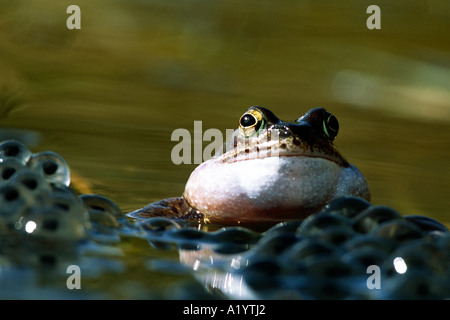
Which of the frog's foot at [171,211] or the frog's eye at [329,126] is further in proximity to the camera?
the frog's foot at [171,211]

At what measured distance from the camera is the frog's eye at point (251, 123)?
8.46 feet

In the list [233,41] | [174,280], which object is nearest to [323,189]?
[174,280]

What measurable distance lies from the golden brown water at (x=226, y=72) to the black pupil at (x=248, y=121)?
168 centimetres

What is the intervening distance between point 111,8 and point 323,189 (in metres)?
3.57

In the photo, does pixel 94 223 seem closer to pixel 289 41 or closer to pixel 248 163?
pixel 248 163

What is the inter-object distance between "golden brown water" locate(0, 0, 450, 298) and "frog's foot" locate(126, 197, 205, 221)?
43.8 inches

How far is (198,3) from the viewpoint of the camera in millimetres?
5477

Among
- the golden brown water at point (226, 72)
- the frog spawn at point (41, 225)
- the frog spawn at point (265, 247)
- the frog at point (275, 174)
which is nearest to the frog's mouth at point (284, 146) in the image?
the frog at point (275, 174)

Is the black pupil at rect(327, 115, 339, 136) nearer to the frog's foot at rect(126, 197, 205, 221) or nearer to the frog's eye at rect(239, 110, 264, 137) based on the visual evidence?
the frog's eye at rect(239, 110, 264, 137)

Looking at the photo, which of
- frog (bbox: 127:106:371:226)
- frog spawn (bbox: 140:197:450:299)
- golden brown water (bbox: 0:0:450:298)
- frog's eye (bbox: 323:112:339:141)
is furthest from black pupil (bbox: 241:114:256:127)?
golden brown water (bbox: 0:0:450:298)

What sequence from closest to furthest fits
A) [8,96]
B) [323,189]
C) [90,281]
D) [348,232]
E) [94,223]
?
[90,281], [348,232], [94,223], [323,189], [8,96]

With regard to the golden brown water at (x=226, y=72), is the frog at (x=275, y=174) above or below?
below

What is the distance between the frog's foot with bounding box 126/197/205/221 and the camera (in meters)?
2.98

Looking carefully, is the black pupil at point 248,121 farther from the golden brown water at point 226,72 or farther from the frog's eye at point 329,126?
the golden brown water at point 226,72
